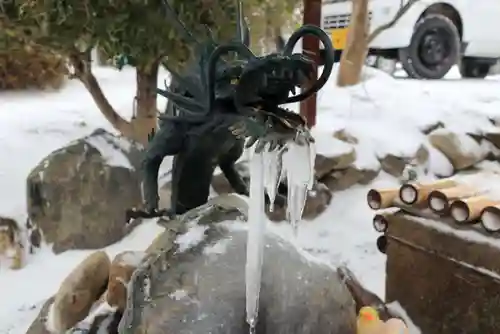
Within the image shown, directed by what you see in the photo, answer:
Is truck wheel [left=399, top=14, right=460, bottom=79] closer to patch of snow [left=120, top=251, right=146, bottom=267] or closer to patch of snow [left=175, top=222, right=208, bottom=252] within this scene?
patch of snow [left=120, top=251, right=146, bottom=267]

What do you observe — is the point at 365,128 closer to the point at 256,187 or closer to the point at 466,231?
the point at 466,231

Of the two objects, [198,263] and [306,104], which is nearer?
[198,263]

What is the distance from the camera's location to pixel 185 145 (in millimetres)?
1881

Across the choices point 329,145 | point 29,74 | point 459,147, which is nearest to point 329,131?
point 329,145

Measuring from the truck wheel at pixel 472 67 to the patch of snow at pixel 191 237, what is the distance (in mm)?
6619

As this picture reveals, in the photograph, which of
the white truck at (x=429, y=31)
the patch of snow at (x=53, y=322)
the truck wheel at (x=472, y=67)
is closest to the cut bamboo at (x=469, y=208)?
the patch of snow at (x=53, y=322)

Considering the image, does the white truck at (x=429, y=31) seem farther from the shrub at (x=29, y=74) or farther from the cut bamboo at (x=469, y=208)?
the cut bamboo at (x=469, y=208)

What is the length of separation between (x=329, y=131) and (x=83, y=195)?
1852mm

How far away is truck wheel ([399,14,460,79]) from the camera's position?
6.55 m

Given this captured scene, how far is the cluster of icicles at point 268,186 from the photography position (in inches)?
55.1

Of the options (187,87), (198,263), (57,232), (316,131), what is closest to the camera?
(198,263)

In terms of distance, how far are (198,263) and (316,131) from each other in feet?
9.98

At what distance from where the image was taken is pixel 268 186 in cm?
145

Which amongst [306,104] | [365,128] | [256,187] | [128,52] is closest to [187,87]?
[256,187]
